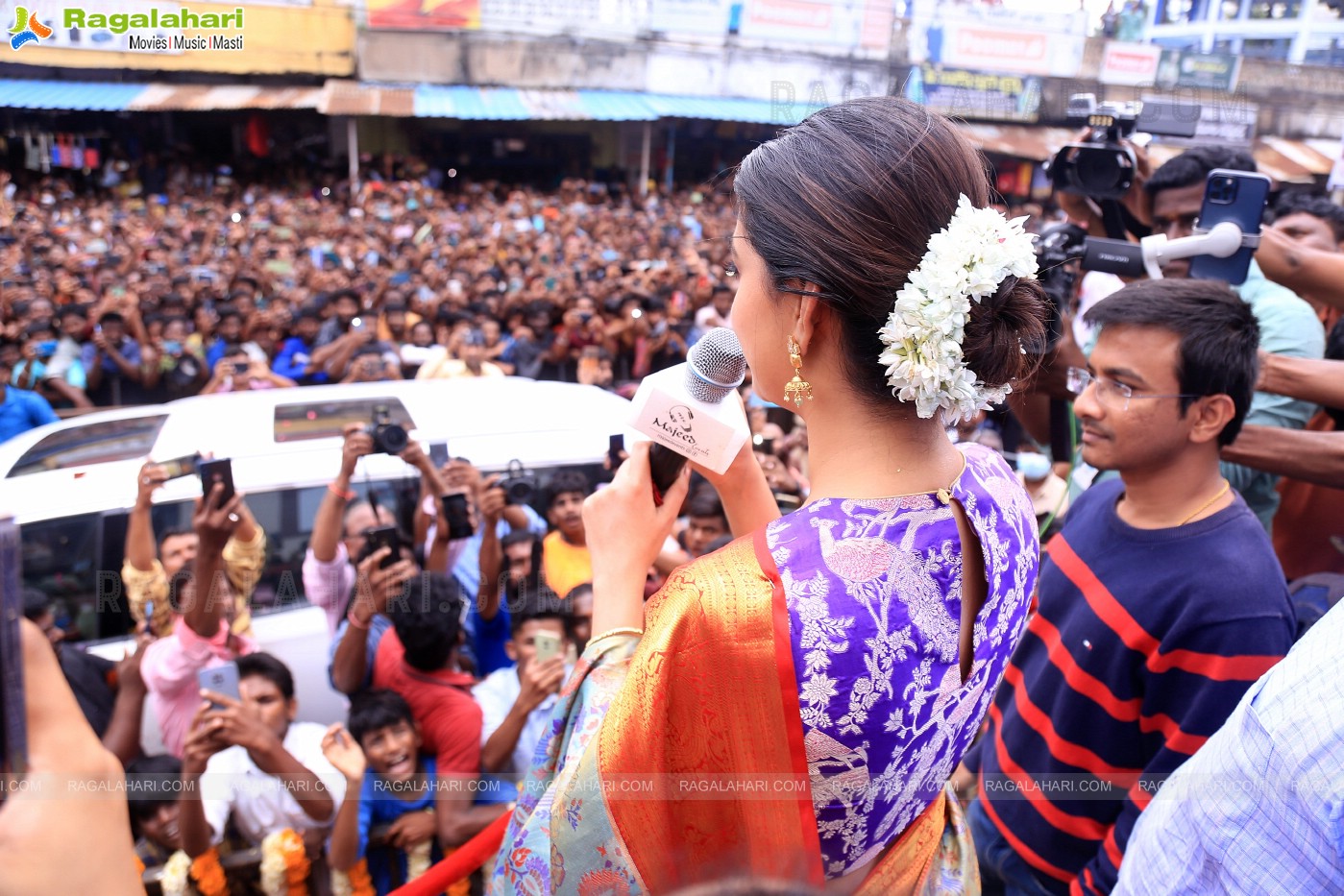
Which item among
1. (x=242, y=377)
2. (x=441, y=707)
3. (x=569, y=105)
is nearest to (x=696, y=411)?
(x=441, y=707)

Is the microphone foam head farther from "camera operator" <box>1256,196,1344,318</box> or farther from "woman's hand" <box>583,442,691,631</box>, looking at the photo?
"camera operator" <box>1256,196,1344,318</box>

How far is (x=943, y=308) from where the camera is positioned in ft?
3.04

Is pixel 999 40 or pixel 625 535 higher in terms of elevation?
pixel 999 40

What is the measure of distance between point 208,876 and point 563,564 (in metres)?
1.41

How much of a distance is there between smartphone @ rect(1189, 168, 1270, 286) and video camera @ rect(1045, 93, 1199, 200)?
451mm

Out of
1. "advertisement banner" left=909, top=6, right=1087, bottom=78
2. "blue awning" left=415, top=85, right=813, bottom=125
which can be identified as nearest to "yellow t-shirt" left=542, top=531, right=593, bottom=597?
"blue awning" left=415, top=85, right=813, bottom=125

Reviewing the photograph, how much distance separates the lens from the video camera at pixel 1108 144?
8.27 feet

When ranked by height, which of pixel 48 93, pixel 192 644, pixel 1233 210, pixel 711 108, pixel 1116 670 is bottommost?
pixel 192 644

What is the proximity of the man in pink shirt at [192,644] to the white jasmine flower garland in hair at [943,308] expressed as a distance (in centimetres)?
211

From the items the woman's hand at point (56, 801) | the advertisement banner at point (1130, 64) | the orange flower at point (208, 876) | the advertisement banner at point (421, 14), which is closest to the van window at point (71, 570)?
the orange flower at point (208, 876)

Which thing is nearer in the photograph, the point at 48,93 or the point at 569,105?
the point at 48,93

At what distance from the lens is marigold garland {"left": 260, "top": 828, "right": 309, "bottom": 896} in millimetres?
2191

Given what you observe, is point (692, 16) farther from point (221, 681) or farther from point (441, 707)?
point (221, 681)

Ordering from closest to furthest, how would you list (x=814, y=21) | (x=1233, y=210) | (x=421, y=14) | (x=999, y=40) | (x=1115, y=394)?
1. (x=1115, y=394)
2. (x=1233, y=210)
3. (x=421, y=14)
4. (x=814, y=21)
5. (x=999, y=40)
